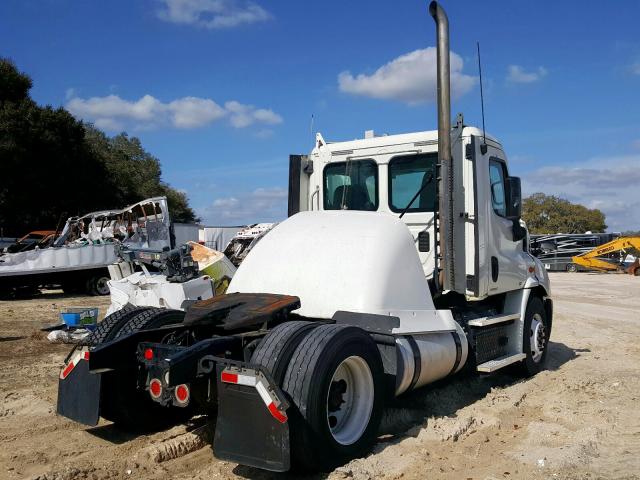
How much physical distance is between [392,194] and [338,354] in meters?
3.50

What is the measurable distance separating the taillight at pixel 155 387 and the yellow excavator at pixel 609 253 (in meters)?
31.4

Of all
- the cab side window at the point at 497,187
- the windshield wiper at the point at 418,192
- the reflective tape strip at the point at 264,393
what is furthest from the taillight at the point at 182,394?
the cab side window at the point at 497,187

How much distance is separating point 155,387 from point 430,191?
12.9ft

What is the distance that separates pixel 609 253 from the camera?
A: 33188 mm

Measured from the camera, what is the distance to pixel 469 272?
272 inches

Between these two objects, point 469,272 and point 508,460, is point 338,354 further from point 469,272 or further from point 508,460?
point 469,272

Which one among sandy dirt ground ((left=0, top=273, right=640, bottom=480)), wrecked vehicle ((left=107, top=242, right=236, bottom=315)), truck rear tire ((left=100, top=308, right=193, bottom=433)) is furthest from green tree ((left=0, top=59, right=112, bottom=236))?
truck rear tire ((left=100, top=308, right=193, bottom=433))

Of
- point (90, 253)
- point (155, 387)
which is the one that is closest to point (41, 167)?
point (90, 253)

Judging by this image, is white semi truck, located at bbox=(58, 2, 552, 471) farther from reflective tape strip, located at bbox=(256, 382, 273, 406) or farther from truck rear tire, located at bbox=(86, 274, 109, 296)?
truck rear tire, located at bbox=(86, 274, 109, 296)

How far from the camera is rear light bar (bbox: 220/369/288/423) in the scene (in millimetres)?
3902

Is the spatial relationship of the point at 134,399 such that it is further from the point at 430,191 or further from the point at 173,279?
the point at 173,279

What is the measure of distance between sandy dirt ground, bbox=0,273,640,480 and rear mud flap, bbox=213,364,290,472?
1.85 feet

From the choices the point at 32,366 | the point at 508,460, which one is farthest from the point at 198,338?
the point at 32,366

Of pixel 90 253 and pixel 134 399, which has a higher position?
pixel 90 253
